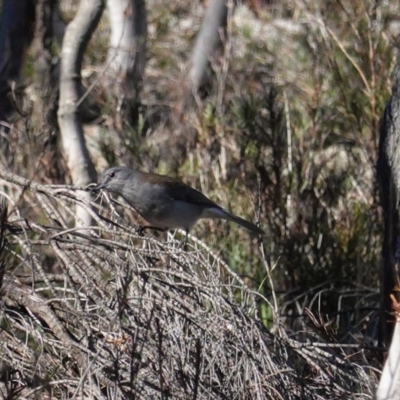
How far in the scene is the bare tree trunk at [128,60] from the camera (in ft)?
27.2

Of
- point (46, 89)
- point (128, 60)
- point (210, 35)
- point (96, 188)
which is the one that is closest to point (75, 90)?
point (96, 188)

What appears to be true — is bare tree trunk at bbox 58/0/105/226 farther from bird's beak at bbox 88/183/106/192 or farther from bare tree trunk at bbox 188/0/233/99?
bare tree trunk at bbox 188/0/233/99

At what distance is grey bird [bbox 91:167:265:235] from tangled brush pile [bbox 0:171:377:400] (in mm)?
1811

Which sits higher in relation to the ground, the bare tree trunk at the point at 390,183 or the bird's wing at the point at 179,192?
the bare tree trunk at the point at 390,183

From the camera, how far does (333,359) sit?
3.81 meters

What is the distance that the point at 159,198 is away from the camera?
5621 mm

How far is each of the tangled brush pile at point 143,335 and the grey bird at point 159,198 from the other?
71.3 inches

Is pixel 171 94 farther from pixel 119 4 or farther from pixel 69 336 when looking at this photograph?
pixel 69 336

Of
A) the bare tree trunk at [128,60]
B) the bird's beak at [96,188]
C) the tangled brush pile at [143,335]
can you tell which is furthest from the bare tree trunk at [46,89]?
the tangled brush pile at [143,335]

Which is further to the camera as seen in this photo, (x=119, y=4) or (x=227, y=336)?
(x=119, y=4)

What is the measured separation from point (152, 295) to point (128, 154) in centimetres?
393

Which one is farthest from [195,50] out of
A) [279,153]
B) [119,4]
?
[279,153]

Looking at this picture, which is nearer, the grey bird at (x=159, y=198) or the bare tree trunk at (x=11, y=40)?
the grey bird at (x=159, y=198)

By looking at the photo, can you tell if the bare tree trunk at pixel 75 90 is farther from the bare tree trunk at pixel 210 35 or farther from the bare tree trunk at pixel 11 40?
the bare tree trunk at pixel 210 35
